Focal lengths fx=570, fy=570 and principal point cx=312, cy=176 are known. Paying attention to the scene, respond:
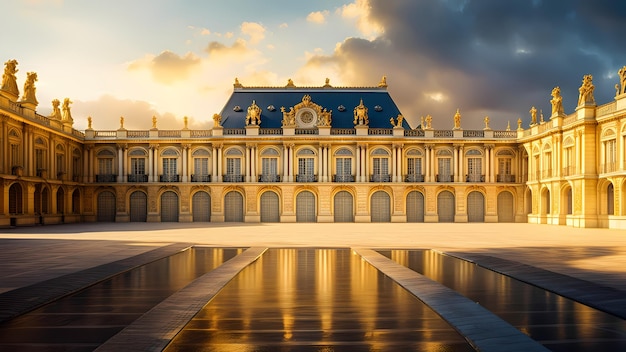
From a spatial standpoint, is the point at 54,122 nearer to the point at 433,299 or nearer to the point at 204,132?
the point at 204,132

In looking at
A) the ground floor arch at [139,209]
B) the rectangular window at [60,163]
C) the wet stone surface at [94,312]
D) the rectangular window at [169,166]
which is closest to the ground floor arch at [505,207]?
the rectangular window at [169,166]

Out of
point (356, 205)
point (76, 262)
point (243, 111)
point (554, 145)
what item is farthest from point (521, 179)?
point (76, 262)

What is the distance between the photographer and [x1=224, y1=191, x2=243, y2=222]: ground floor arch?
5462 centimetres

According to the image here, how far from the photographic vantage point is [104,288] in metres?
11.2

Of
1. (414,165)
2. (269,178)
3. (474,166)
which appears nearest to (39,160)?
(269,178)

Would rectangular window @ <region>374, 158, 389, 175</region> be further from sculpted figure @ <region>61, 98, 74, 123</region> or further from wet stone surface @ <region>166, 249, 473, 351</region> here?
wet stone surface @ <region>166, 249, 473, 351</region>

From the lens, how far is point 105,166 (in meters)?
55.4

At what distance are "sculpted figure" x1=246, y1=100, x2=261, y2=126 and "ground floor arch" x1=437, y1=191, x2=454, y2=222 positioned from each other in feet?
62.7

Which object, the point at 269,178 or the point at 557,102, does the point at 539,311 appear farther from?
the point at 269,178

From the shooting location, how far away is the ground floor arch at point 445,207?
55125 millimetres

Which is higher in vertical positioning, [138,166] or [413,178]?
[138,166]

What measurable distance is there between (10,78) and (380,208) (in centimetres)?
3318

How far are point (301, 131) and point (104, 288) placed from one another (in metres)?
44.1

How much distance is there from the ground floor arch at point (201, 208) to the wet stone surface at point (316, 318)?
42.8 meters
